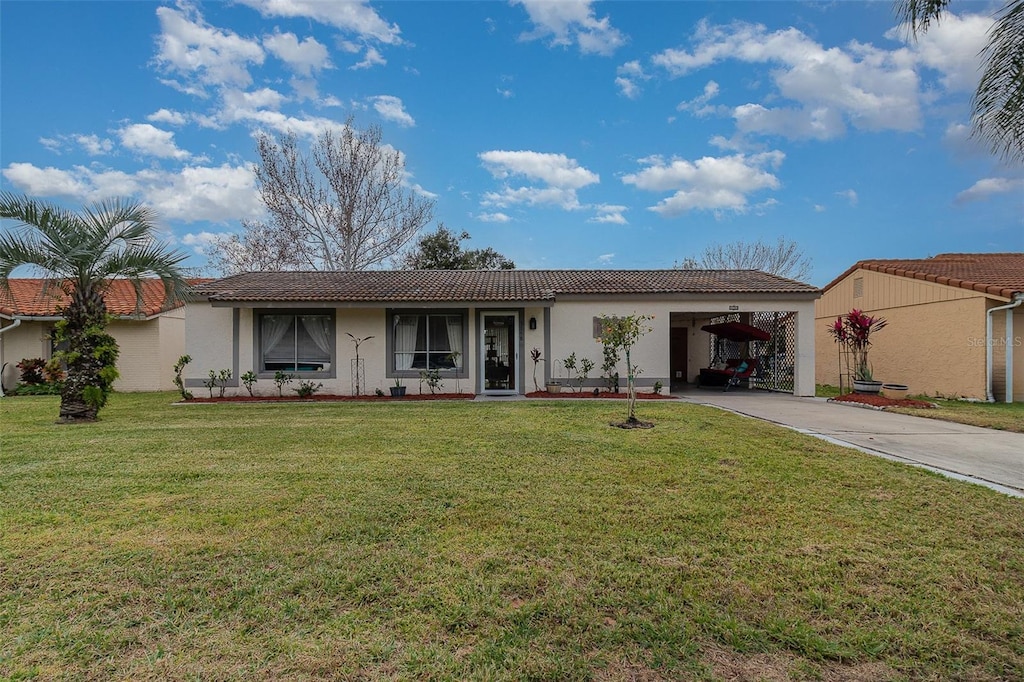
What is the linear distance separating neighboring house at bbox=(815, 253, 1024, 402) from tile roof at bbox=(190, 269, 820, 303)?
3851 millimetres

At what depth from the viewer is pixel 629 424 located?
8180 millimetres

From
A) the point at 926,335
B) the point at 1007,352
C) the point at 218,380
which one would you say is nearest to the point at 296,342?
the point at 218,380

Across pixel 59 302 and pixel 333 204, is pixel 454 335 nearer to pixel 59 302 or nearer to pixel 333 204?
pixel 59 302

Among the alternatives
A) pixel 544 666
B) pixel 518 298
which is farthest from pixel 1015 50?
pixel 518 298

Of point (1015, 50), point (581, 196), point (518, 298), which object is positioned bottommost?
point (518, 298)

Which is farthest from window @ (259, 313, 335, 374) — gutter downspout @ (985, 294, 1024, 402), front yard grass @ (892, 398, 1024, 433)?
gutter downspout @ (985, 294, 1024, 402)

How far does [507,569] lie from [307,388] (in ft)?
38.3

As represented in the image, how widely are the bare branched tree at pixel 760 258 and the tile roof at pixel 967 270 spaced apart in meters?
11.9

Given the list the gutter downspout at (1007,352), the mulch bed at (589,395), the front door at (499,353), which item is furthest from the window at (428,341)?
the gutter downspout at (1007,352)

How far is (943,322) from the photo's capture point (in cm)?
1380

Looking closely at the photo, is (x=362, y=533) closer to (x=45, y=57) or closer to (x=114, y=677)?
(x=114, y=677)

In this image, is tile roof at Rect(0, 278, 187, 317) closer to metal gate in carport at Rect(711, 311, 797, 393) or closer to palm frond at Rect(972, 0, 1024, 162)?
palm frond at Rect(972, 0, 1024, 162)

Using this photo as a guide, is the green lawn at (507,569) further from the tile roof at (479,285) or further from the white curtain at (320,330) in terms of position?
the white curtain at (320,330)

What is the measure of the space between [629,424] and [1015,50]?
20.1 feet
